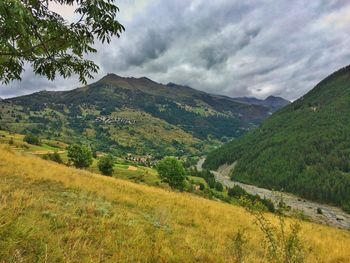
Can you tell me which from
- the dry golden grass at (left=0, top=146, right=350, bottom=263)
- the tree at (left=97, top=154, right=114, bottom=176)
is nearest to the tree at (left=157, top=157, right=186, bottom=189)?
the tree at (left=97, top=154, right=114, bottom=176)

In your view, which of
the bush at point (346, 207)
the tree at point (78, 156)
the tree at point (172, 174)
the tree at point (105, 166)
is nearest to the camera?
the tree at point (78, 156)

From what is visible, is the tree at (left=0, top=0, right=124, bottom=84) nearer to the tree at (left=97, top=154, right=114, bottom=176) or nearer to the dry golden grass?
the dry golden grass

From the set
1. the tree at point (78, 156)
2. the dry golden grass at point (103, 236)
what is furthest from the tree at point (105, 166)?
the dry golden grass at point (103, 236)

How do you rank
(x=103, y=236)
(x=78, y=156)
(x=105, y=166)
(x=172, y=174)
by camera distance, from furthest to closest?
→ (x=172, y=174)
(x=105, y=166)
(x=78, y=156)
(x=103, y=236)

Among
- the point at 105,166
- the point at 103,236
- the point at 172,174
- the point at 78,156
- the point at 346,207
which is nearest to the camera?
the point at 103,236

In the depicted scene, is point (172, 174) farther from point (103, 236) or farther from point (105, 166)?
point (103, 236)

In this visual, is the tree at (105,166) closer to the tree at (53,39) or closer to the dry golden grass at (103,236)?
the dry golden grass at (103,236)

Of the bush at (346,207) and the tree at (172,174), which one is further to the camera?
the bush at (346,207)

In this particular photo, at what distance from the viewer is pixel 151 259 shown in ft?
26.2

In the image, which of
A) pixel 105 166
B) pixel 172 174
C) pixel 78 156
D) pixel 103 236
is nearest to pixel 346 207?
pixel 172 174

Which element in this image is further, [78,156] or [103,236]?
[78,156]

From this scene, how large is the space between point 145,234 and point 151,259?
7.84ft

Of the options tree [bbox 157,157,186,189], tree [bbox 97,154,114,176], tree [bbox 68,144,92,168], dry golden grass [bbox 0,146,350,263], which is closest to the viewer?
dry golden grass [bbox 0,146,350,263]

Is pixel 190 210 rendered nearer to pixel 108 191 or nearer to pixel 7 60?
pixel 108 191
